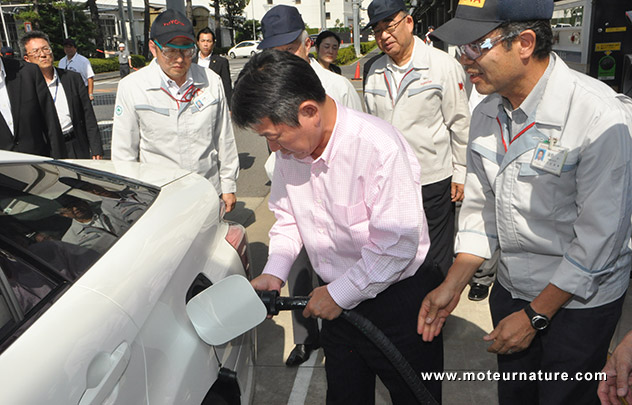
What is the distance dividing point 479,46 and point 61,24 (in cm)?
4768

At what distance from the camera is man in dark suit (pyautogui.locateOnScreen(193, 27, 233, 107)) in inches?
282

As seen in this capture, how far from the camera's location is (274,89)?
5.02 feet

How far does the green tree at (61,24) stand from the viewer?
40.6m

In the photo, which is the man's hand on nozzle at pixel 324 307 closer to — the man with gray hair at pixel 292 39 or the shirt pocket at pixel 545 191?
Result: the shirt pocket at pixel 545 191

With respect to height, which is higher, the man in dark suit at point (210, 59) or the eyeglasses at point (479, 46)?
the eyeglasses at point (479, 46)

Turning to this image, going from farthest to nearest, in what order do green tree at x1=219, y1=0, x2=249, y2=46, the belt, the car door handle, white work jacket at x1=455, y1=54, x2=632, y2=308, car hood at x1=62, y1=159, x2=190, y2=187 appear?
green tree at x1=219, y1=0, x2=249, y2=46 → the belt → car hood at x1=62, y1=159, x2=190, y2=187 → white work jacket at x1=455, y1=54, x2=632, y2=308 → the car door handle

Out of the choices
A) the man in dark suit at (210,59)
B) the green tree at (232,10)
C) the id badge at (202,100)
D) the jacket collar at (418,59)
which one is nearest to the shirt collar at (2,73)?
the id badge at (202,100)

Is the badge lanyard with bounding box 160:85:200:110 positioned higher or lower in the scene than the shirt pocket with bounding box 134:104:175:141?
higher

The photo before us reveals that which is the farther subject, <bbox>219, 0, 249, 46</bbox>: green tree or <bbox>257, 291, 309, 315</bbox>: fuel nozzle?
<bbox>219, 0, 249, 46</bbox>: green tree

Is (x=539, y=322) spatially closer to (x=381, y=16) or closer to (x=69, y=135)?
(x=381, y=16)

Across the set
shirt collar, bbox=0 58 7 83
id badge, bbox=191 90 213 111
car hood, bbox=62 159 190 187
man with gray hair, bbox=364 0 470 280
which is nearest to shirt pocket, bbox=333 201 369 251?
car hood, bbox=62 159 190 187

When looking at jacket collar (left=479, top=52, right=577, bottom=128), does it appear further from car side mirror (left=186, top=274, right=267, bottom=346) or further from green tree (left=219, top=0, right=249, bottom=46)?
green tree (left=219, top=0, right=249, bottom=46)

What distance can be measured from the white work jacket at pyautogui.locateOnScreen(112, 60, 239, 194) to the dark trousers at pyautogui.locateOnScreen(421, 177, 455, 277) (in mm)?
1349

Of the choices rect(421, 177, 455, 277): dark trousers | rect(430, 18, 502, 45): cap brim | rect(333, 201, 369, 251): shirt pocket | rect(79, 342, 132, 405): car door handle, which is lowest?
rect(421, 177, 455, 277): dark trousers
